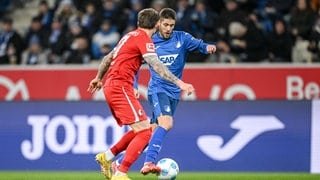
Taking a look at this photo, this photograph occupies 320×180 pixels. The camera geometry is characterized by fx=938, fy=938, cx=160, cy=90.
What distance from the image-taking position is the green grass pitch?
11.7m

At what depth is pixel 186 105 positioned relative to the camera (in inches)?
543

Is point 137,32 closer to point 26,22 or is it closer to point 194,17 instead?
point 194,17

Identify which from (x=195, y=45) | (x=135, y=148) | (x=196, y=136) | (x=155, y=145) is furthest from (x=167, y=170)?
(x=196, y=136)

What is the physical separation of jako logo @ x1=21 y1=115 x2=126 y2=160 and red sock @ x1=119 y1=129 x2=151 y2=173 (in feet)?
11.3

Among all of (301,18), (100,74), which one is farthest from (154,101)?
(301,18)

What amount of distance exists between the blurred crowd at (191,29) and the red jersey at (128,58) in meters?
6.85

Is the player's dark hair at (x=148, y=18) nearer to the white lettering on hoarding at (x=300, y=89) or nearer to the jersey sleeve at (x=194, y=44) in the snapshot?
the jersey sleeve at (x=194, y=44)

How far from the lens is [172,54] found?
1134cm

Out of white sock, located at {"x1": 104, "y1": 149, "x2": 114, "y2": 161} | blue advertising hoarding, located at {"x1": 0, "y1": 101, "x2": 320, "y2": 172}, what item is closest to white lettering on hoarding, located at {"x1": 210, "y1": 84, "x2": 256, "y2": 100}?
blue advertising hoarding, located at {"x1": 0, "y1": 101, "x2": 320, "y2": 172}

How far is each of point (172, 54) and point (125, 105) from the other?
1.45 m

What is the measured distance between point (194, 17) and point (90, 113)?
4299mm

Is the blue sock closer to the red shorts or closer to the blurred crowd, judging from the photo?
the red shorts

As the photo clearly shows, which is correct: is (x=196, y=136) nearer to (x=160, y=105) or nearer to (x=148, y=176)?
(x=148, y=176)

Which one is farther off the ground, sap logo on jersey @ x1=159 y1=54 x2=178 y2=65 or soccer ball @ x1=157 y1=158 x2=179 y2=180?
sap logo on jersey @ x1=159 y1=54 x2=178 y2=65
